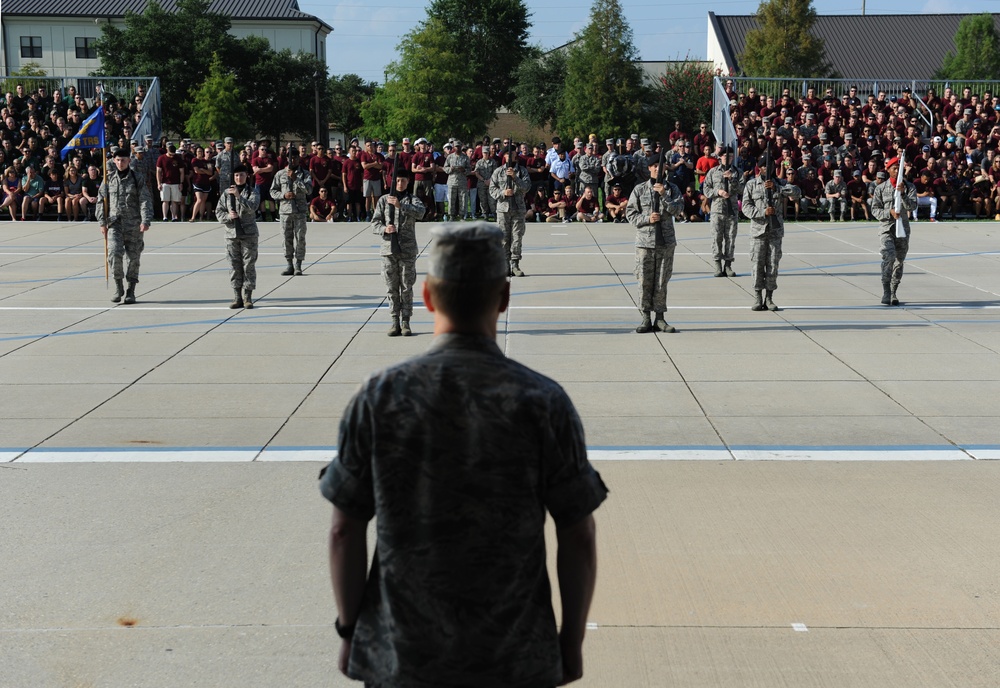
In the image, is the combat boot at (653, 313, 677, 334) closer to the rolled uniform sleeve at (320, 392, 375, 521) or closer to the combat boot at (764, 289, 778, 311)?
the combat boot at (764, 289, 778, 311)

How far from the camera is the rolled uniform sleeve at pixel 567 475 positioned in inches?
101

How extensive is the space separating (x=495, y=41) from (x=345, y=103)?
13.2m

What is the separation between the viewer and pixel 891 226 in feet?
47.7

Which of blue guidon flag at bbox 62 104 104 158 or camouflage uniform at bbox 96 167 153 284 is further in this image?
blue guidon flag at bbox 62 104 104 158

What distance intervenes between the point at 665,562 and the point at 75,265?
52.8 ft

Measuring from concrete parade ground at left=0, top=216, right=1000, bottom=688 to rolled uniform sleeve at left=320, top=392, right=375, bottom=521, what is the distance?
206 centimetres

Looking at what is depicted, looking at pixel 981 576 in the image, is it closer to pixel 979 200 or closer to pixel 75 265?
pixel 75 265

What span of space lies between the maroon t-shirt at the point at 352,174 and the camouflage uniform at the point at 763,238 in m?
15.2

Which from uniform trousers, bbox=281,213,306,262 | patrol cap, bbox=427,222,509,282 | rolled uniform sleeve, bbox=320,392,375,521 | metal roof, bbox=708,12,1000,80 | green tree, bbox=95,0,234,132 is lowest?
uniform trousers, bbox=281,213,306,262

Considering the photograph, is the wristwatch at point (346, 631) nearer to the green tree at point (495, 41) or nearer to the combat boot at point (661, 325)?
the combat boot at point (661, 325)

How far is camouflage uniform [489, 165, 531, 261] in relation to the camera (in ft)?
58.0

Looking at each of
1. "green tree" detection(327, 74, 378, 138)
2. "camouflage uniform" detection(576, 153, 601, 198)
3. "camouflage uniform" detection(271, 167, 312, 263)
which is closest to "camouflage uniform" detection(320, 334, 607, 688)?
"camouflage uniform" detection(271, 167, 312, 263)

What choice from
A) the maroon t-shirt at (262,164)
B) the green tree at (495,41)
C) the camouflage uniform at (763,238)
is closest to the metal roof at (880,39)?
the green tree at (495,41)

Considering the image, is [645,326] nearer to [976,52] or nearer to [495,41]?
[976,52]
